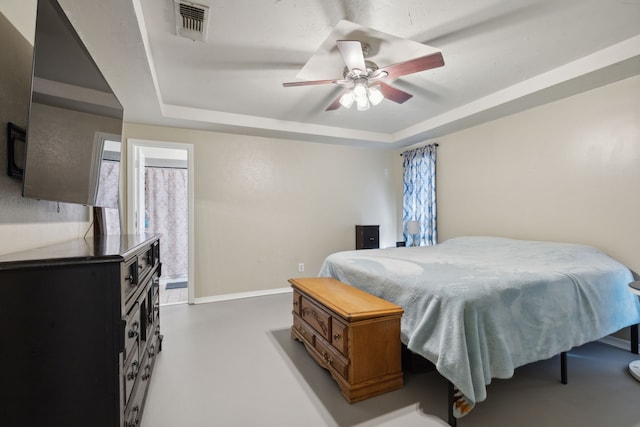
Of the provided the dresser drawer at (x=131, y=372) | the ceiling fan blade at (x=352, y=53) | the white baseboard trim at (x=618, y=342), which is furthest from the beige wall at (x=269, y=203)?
the white baseboard trim at (x=618, y=342)

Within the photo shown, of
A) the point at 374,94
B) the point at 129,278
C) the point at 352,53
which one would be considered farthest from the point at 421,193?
the point at 129,278

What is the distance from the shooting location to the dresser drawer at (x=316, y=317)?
2.02 meters

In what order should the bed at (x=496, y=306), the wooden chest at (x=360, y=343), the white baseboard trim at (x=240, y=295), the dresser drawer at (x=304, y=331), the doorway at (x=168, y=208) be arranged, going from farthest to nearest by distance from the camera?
1. the doorway at (x=168, y=208)
2. the white baseboard trim at (x=240, y=295)
3. the dresser drawer at (x=304, y=331)
4. the wooden chest at (x=360, y=343)
5. the bed at (x=496, y=306)

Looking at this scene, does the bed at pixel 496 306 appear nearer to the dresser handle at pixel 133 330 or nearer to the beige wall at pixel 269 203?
the dresser handle at pixel 133 330

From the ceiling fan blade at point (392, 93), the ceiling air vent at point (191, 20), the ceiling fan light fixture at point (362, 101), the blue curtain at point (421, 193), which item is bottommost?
the blue curtain at point (421, 193)

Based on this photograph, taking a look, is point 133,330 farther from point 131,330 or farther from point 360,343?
point 360,343

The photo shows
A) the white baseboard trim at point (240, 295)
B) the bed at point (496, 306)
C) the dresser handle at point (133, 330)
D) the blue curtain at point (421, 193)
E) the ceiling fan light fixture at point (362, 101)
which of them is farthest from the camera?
the blue curtain at point (421, 193)

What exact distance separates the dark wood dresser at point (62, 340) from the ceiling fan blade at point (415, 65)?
6.97 ft

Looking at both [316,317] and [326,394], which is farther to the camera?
[316,317]

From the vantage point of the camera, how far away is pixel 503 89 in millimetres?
3035

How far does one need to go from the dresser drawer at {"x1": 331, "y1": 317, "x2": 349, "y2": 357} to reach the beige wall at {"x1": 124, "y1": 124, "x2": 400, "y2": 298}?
244 cm

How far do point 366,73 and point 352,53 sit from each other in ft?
0.94

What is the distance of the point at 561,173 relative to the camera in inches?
116

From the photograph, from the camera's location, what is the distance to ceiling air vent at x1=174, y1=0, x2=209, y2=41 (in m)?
1.79
